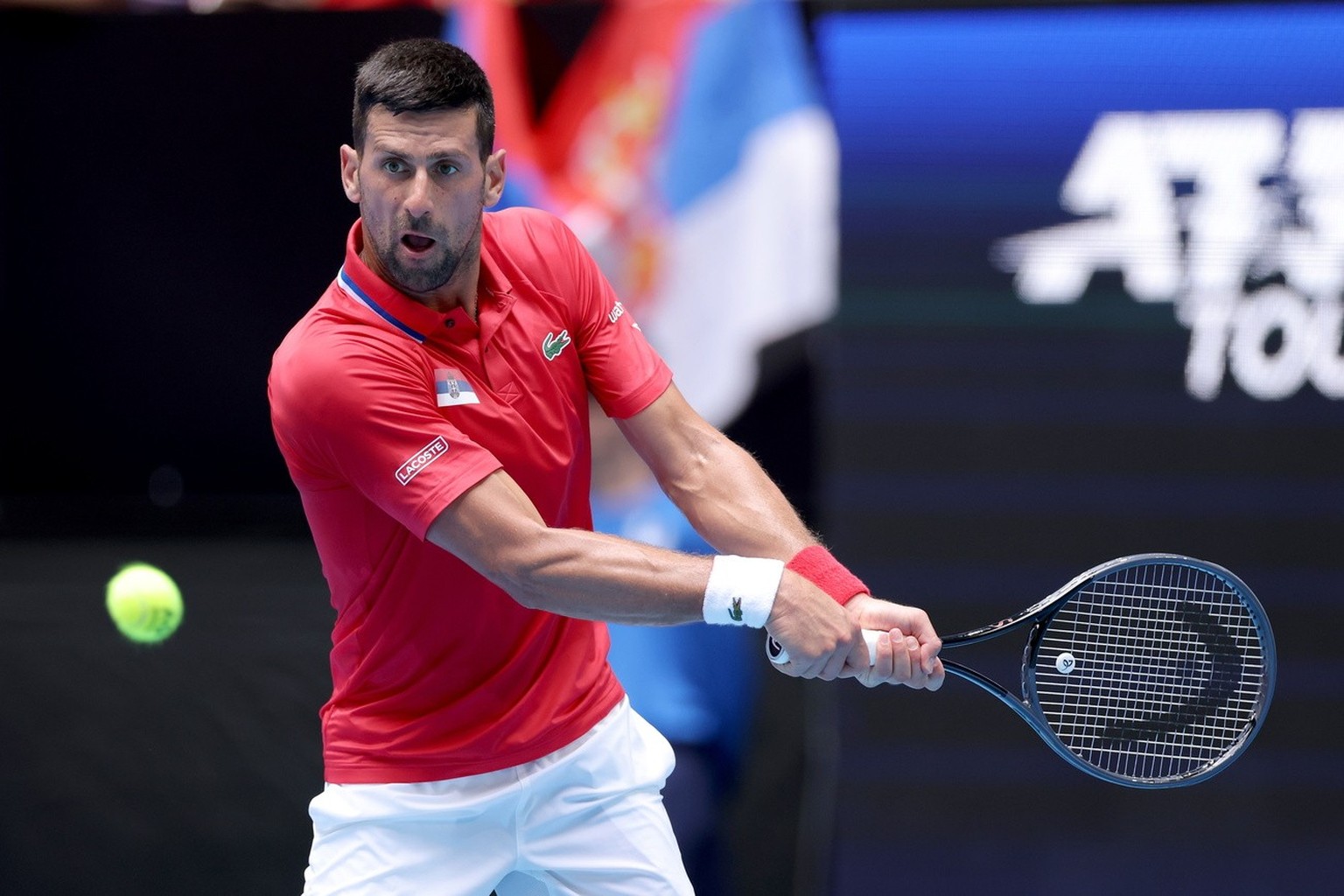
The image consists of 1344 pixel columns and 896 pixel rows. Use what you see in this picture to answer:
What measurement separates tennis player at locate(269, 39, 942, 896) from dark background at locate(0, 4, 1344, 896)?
1.61 metres

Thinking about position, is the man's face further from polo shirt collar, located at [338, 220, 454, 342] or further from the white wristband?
the white wristband

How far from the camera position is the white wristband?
2.49m

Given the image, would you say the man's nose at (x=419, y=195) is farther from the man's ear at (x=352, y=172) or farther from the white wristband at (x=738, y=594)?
the white wristband at (x=738, y=594)

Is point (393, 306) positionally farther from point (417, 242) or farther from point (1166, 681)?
point (1166, 681)

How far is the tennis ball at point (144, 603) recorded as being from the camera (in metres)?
4.52

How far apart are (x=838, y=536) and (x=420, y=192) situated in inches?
88.5

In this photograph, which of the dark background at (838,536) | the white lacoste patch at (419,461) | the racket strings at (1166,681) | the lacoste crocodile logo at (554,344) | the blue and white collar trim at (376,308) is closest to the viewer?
the white lacoste patch at (419,461)

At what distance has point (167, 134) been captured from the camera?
4.65 m

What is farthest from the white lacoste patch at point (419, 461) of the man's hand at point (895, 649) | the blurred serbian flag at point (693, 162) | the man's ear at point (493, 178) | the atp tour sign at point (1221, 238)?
the atp tour sign at point (1221, 238)

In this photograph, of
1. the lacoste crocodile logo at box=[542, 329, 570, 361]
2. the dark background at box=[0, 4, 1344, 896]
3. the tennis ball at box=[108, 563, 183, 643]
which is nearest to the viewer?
the lacoste crocodile logo at box=[542, 329, 570, 361]

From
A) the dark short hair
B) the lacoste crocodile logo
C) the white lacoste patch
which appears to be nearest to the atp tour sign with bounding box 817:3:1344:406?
the lacoste crocodile logo

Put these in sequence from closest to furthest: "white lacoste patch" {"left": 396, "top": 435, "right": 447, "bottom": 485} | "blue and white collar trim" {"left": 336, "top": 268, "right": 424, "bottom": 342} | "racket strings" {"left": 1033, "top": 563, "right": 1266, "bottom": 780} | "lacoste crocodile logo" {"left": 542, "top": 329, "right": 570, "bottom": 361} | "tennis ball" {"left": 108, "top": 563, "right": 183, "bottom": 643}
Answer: "white lacoste patch" {"left": 396, "top": 435, "right": 447, "bottom": 485} < "blue and white collar trim" {"left": 336, "top": 268, "right": 424, "bottom": 342} < "lacoste crocodile logo" {"left": 542, "top": 329, "right": 570, "bottom": 361} < "racket strings" {"left": 1033, "top": 563, "right": 1266, "bottom": 780} < "tennis ball" {"left": 108, "top": 563, "right": 183, "bottom": 643}

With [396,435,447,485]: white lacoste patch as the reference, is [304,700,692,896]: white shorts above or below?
below

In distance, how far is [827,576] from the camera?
8.78 ft
